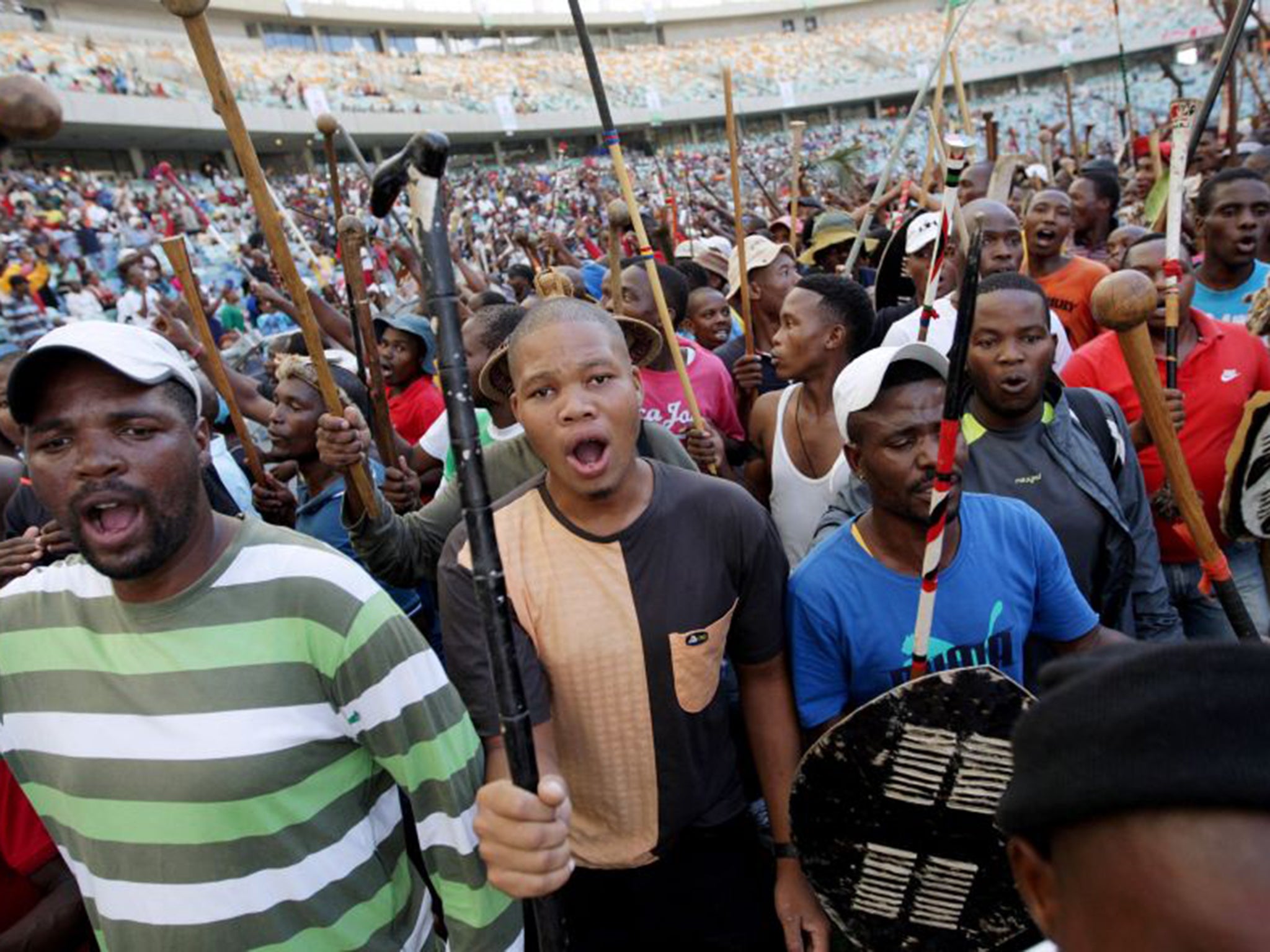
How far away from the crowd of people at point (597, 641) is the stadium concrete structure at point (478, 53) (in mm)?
31424

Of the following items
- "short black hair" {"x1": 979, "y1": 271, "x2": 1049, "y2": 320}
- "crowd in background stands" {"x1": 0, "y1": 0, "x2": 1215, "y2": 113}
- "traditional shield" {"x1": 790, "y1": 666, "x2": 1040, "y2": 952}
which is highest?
"crowd in background stands" {"x1": 0, "y1": 0, "x2": 1215, "y2": 113}

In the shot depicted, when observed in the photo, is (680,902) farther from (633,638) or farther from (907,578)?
(907,578)

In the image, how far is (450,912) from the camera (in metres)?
1.71

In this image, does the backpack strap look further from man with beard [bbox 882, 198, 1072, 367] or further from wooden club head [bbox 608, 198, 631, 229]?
wooden club head [bbox 608, 198, 631, 229]

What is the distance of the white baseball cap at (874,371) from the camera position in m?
2.20

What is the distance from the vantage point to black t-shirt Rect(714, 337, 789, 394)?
4.82 metres

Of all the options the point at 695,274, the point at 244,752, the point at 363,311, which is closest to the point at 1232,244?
the point at 695,274

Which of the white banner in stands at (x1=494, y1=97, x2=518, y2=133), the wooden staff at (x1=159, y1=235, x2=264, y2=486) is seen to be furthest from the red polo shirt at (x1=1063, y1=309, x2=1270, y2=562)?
the white banner in stands at (x1=494, y1=97, x2=518, y2=133)

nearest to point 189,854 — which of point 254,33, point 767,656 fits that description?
point 767,656

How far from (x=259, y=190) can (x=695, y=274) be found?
4.69 meters

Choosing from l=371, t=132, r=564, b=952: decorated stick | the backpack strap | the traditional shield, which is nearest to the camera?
l=371, t=132, r=564, b=952: decorated stick

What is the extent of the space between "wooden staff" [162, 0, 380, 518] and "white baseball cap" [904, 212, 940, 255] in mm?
3019

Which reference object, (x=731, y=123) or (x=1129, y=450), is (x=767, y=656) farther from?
(x=731, y=123)

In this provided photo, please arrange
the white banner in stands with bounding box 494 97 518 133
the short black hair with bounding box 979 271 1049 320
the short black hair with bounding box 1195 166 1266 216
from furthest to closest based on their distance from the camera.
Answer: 1. the white banner in stands with bounding box 494 97 518 133
2. the short black hair with bounding box 1195 166 1266 216
3. the short black hair with bounding box 979 271 1049 320
